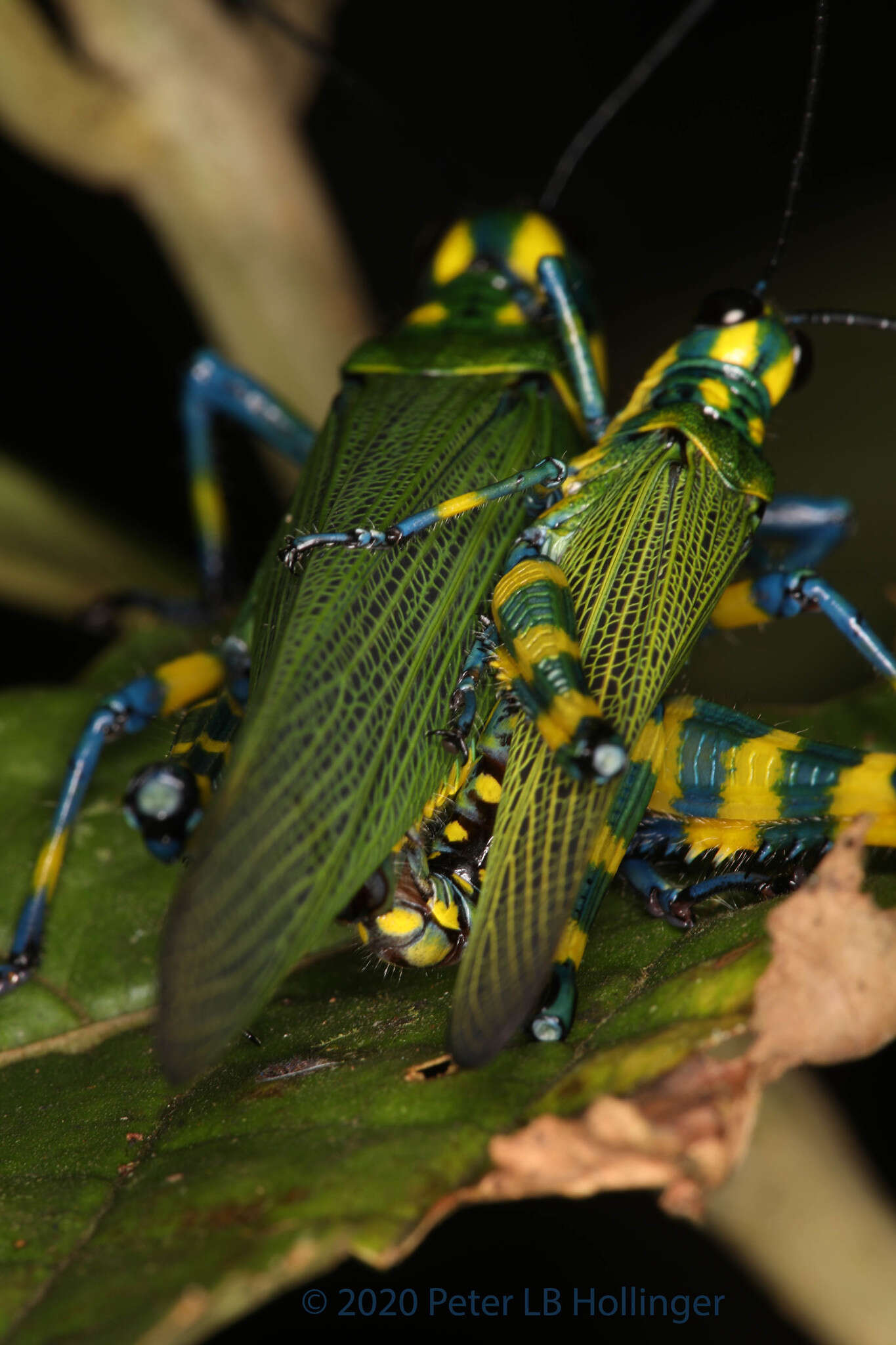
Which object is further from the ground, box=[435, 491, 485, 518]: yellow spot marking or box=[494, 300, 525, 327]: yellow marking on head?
box=[494, 300, 525, 327]: yellow marking on head

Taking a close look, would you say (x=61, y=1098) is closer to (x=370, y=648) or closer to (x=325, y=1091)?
(x=325, y=1091)

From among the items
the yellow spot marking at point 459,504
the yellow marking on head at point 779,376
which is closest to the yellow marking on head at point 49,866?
the yellow spot marking at point 459,504

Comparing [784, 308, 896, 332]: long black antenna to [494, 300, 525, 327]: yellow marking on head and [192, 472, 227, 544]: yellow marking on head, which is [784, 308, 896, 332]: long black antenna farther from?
[192, 472, 227, 544]: yellow marking on head

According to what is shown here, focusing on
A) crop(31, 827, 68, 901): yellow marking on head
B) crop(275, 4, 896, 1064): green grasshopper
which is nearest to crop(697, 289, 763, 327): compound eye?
crop(275, 4, 896, 1064): green grasshopper

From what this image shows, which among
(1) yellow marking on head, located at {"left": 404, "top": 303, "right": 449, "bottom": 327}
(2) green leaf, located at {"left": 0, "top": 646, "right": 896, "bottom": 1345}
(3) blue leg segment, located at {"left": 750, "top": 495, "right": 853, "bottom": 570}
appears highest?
(1) yellow marking on head, located at {"left": 404, "top": 303, "right": 449, "bottom": 327}

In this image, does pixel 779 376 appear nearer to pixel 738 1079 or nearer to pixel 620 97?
pixel 620 97

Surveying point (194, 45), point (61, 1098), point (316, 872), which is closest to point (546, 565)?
point (316, 872)

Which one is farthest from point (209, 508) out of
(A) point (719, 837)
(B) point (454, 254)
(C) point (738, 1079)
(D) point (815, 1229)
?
(C) point (738, 1079)
